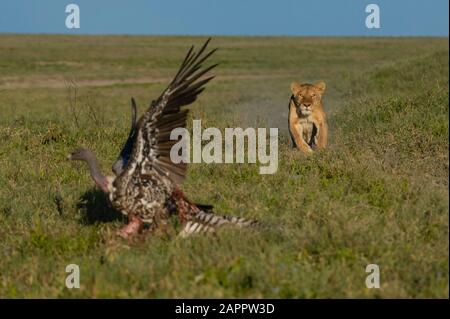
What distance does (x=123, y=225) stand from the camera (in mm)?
6867

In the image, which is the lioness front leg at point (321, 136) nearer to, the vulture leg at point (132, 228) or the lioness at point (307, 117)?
the lioness at point (307, 117)

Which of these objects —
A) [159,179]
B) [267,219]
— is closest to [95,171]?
[159,179]

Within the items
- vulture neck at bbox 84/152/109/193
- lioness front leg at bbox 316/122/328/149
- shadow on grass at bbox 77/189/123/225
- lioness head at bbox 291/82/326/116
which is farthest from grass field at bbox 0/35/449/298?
lioness head at bbox 291/82/326/116

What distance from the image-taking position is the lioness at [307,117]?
10.6 metres

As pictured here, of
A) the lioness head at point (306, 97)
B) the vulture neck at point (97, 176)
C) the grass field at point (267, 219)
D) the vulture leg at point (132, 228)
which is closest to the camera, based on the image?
the grass field at point (267, 219)

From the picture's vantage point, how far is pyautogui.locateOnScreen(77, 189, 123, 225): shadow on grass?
7.43 meters

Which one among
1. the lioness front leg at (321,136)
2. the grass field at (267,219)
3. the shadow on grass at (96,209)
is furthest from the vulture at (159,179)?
the lioness front leg at (321,136)

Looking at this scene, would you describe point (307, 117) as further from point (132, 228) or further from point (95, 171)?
point (132, 228)

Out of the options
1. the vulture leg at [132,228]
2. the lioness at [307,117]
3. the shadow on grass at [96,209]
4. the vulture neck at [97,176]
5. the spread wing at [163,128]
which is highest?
the lioness at [307,117]

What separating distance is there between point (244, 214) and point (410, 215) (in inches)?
62.7

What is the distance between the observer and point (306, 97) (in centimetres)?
1062

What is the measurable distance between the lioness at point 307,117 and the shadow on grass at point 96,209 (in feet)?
11.9

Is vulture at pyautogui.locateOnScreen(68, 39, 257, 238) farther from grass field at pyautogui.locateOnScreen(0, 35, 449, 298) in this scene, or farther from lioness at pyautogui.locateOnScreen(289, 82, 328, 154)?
lioness at pyautogui.locateOnScreen(289, 82, 328, 154)

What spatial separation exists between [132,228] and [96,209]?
1443 millimetres
